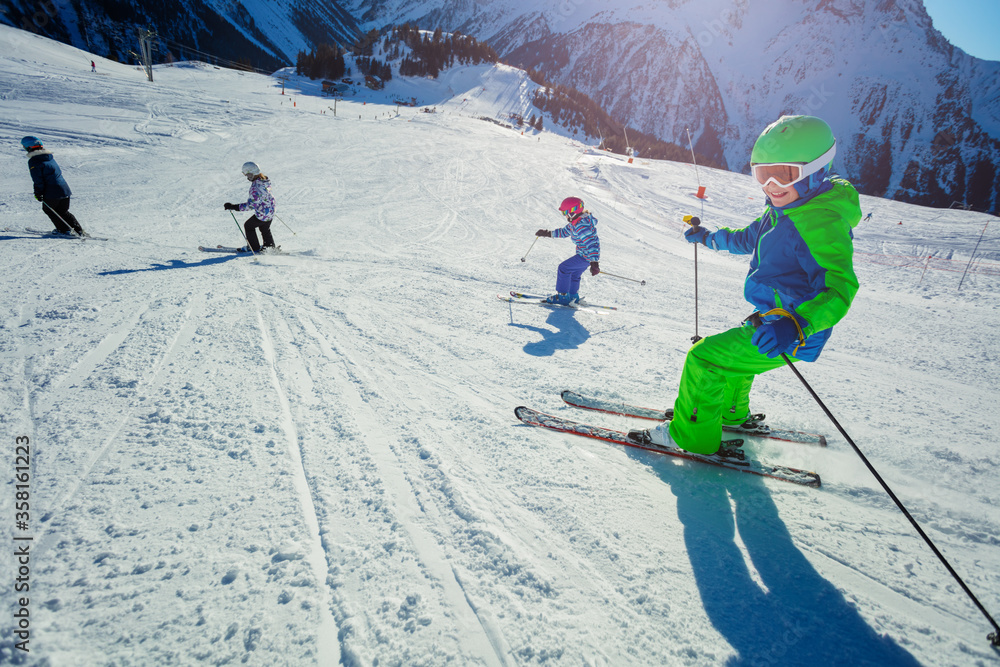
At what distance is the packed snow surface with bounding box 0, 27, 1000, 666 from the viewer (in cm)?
175

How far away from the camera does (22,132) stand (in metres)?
13.1

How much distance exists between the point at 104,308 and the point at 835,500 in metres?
6.86

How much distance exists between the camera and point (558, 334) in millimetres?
5113

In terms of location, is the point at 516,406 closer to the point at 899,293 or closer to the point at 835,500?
the point at 835,500

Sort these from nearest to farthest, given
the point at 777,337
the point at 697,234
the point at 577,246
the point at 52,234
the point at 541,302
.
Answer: the point at 777,337 < the point at 697,234 < the point at 577,246 < the point at 541,302 < the point at 52,234

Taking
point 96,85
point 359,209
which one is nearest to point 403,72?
point 96,85

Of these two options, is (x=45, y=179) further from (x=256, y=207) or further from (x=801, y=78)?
(x=801, y=78)

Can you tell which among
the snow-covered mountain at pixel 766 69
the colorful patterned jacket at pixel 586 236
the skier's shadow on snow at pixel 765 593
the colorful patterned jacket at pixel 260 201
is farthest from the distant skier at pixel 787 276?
the snow-covered mountain at pixel 766 69

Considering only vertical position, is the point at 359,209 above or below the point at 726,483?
above

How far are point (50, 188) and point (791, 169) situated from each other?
10721mm

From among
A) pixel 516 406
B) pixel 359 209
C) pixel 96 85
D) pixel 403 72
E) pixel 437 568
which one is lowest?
pixel 437 568

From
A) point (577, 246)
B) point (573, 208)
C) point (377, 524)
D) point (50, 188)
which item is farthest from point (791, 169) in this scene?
point (50, 188)

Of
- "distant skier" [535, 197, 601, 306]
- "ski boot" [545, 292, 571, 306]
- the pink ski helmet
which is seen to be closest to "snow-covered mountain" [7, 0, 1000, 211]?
the pink ski helmet

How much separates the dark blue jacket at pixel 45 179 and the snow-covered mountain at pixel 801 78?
6399 inches
